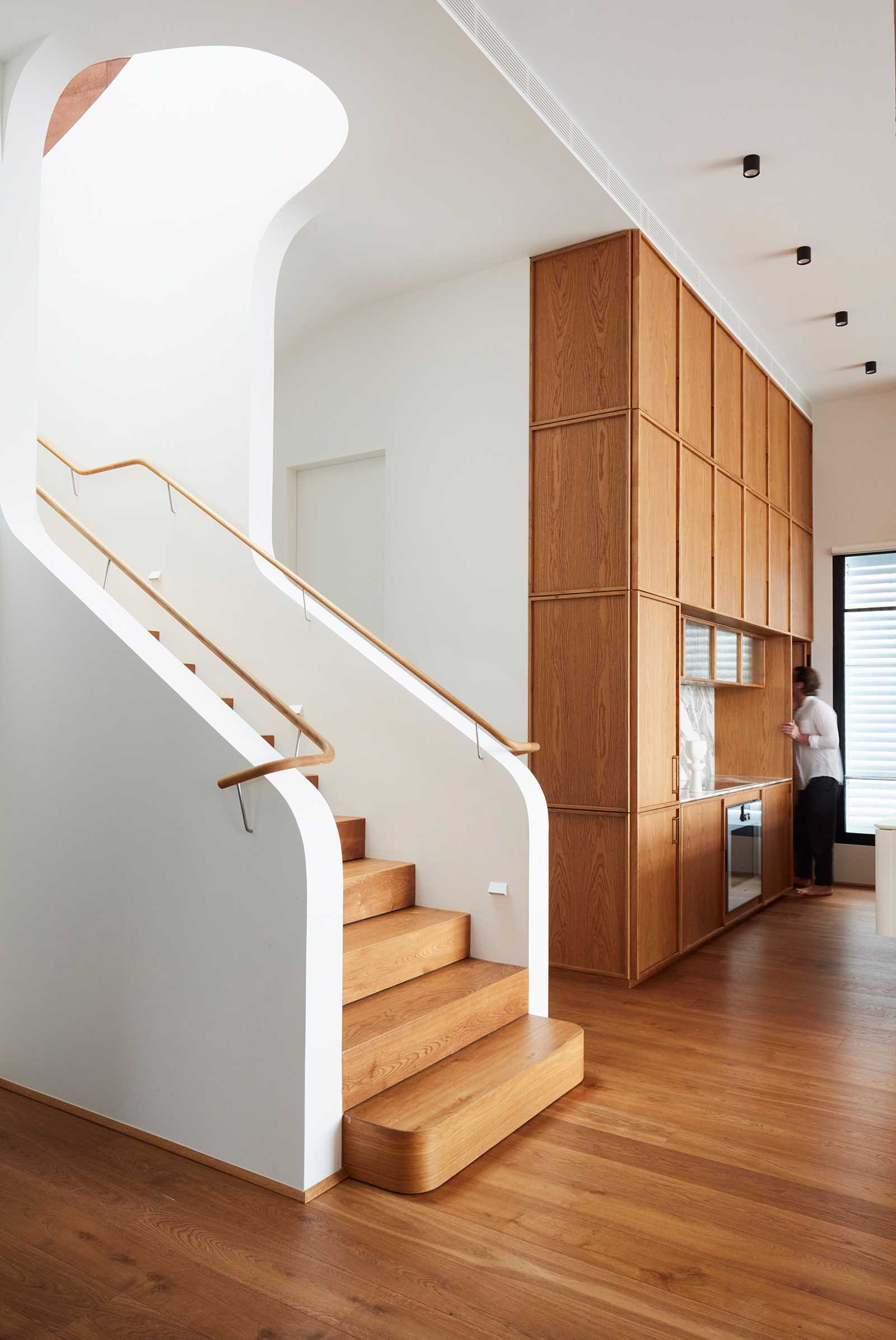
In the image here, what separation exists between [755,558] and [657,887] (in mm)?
2722

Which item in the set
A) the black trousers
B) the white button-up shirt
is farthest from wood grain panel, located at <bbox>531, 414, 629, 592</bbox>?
the black trousers

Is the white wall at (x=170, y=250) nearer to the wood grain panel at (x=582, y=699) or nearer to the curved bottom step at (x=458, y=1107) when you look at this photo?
the wood grain panel at (x=582, y=699)

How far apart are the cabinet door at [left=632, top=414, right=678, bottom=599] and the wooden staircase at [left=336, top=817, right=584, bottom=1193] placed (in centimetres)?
201

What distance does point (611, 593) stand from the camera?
4.95 metres

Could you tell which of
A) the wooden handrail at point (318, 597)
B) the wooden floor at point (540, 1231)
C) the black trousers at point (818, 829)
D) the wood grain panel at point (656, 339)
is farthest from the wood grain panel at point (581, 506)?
the black trousers at point (818, 829)

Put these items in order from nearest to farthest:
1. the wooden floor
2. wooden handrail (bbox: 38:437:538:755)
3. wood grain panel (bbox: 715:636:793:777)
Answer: the wooden floor < wooden handrail (bbox: 38:437:538:755) < wood grain panel (bbox: 715:636:793:777)

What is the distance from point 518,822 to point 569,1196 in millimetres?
1384

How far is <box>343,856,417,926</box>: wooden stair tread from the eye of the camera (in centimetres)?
374

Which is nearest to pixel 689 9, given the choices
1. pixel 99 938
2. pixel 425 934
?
pixel 425 934

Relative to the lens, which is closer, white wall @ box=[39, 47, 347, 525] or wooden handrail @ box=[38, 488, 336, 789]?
wooden handrail @ box=[38, 488, 336, 789]

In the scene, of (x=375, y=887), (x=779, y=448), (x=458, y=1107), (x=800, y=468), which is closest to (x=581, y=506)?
(x=375, y=887)

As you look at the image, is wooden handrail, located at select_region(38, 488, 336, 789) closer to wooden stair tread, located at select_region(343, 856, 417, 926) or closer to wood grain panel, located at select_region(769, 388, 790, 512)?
wooden stair tread, located at select_region(343, 856, 417, 926)

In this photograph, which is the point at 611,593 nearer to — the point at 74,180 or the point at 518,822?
the point at 518,822

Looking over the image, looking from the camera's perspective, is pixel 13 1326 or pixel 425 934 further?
pixel 425 934
